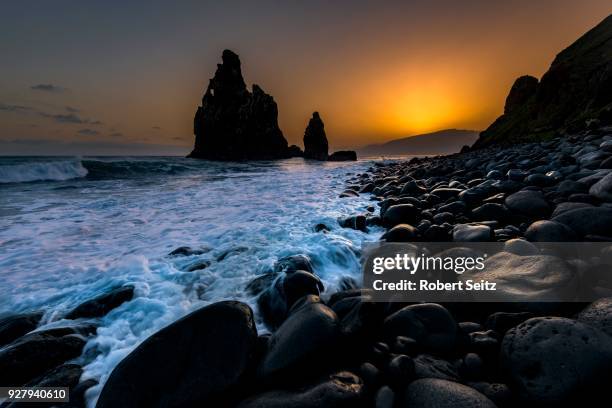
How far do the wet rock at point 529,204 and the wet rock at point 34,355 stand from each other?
259 inches

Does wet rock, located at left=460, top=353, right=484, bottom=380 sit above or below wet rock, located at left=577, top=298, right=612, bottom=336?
below

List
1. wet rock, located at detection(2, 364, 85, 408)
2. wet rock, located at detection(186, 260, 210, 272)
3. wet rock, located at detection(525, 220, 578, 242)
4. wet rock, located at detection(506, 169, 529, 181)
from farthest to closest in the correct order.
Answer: wet rock, located at detection(506, 169, 529, 181), wet rock, located at detection(186, 260, 210, 272), wet rock, located at detection(525, 220, 578, 242), wet rock, located at detection(2, 364, 85, 408)

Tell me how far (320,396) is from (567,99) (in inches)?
1332

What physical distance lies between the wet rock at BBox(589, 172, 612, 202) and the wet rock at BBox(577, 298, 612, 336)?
3.09 m

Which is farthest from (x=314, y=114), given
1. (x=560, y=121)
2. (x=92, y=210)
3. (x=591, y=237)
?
(x=591, y=237)

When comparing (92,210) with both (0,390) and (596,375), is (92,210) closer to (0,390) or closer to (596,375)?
Answer: (0,390)

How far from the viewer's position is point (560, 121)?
23.1m

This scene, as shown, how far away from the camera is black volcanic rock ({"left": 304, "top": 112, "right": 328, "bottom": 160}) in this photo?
8056cm

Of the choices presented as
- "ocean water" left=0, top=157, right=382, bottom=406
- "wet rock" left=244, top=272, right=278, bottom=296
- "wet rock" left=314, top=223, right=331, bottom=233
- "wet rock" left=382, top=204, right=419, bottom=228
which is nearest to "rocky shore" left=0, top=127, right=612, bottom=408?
"ocean water" left=0, top=157, right=382, bottom=406

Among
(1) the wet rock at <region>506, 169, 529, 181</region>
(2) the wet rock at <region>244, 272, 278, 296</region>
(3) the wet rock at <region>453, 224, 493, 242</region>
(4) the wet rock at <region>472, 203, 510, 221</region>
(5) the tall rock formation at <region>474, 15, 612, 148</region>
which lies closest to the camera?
(2) the wet rock at <region>244, 272, 278, 296</region>

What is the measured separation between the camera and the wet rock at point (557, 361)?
5.66ft

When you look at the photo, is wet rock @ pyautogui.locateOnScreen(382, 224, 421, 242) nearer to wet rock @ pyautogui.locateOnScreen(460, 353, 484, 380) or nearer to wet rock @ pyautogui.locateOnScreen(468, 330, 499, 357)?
wet rock @ pyautogui.locateOnScreen(468, 330, 499, 357)

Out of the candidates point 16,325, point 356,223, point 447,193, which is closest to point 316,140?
point 447,193

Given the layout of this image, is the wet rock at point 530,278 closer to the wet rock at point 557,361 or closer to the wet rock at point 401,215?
the wet rock at point 557,361
